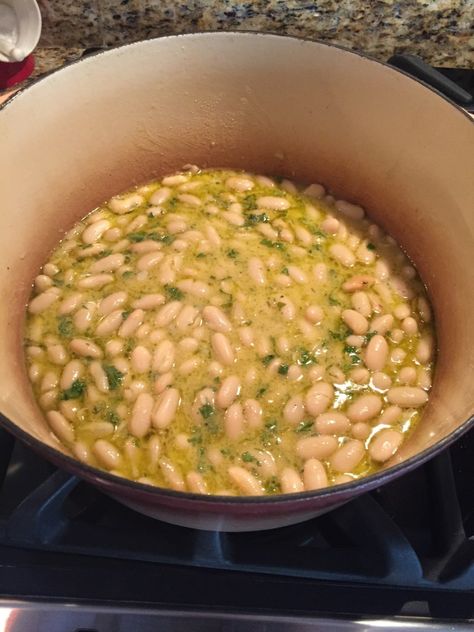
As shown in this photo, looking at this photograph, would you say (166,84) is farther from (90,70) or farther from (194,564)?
(194,564)

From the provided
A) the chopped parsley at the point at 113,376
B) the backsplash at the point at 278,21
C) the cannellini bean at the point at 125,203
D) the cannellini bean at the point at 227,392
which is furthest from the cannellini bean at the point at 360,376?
the backsplash at the point at 278,21

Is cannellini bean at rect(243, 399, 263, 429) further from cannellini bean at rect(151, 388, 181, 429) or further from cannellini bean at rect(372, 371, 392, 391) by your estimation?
cannellini bean at rect(372, 371, 392, 391)

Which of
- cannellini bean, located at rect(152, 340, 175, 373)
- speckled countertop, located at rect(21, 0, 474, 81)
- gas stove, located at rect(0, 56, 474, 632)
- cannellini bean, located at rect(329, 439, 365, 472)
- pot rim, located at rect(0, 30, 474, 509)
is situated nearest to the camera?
pot rim, located at rect(0, 30, 474, 509)

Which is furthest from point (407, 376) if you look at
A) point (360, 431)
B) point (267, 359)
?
point (267, 359)

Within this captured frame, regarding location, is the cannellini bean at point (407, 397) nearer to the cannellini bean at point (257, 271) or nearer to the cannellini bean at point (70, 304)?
the cannellini bean at point (257, 271)

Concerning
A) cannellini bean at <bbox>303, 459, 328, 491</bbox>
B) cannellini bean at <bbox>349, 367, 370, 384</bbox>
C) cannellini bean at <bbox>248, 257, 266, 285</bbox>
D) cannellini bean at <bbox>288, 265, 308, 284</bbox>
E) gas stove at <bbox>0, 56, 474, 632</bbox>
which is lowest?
gas stove at <bbox>0, 56, 474, 632</bbox>

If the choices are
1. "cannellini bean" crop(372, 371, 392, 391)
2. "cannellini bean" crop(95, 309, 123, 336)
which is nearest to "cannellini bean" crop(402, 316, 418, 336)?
"cannellini bean" crop(372, 371, 392, 391)

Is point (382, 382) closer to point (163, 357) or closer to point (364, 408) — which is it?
point (364, 408)
